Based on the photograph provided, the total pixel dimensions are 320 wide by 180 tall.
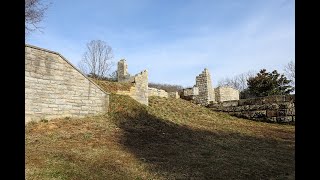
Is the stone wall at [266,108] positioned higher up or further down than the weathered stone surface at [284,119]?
higher up

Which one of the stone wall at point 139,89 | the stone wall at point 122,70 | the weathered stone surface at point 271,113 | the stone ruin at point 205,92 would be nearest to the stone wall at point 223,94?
the stone ruin at point 205,92

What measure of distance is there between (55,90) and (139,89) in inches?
204

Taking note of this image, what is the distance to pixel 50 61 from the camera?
12719 mm

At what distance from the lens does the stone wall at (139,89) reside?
1658cm

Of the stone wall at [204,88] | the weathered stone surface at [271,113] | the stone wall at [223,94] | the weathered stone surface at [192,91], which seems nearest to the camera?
the weathered stone surface at [271,113]

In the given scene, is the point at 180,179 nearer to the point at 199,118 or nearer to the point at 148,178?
the point at 148,178

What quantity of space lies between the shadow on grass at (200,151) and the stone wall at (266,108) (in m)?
4.24

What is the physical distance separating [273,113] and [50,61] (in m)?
11.3

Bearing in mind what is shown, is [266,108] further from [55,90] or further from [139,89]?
[55,90]

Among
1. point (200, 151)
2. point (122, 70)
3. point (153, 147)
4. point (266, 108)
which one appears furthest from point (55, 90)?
point (266, 108)

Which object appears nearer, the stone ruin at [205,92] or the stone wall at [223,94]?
the stone ruin at [205,92]

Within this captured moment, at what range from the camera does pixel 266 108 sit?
16.5 m

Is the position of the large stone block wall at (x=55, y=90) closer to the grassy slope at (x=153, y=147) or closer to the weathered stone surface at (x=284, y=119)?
the grassy slope at (x=153, y=147)
